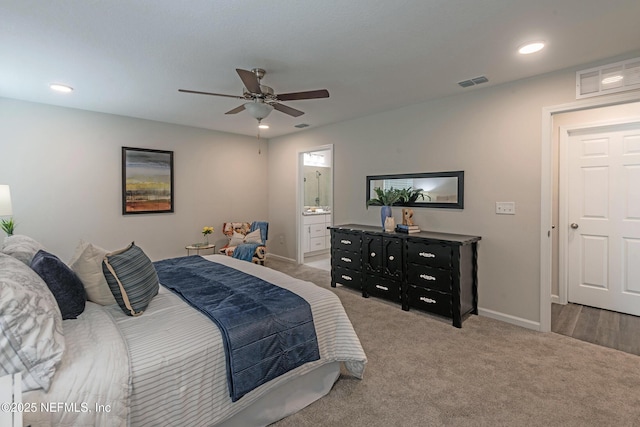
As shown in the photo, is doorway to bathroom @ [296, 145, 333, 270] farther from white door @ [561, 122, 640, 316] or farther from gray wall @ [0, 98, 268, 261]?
white door @ [561, 122, 640, 316]

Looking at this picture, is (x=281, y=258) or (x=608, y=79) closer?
(x=608, y=79)

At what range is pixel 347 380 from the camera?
2232 mm

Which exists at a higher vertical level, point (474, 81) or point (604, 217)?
point (474, 81)

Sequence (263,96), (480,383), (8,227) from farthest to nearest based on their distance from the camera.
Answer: (8,227), (263,96), (480,383)

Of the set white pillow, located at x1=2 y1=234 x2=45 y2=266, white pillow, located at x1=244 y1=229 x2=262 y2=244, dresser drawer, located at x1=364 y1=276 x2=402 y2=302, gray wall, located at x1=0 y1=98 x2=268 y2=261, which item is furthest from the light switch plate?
gray wall, located at x1=0 y1=98 x2=268 y2=261

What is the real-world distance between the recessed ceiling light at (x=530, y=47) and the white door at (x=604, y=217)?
5.61 feet

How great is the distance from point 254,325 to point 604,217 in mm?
4079

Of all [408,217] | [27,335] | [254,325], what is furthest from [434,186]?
[27,335]

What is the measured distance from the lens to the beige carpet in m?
1.87

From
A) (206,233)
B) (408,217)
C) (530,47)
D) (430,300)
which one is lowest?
(430,300)

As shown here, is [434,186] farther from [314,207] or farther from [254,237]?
[314,207]

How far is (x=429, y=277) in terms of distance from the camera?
338cm

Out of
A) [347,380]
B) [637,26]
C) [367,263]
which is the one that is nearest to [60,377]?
[347,380]

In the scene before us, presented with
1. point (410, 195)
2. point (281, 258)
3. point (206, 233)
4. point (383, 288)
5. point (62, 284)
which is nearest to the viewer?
point (62, 284)
